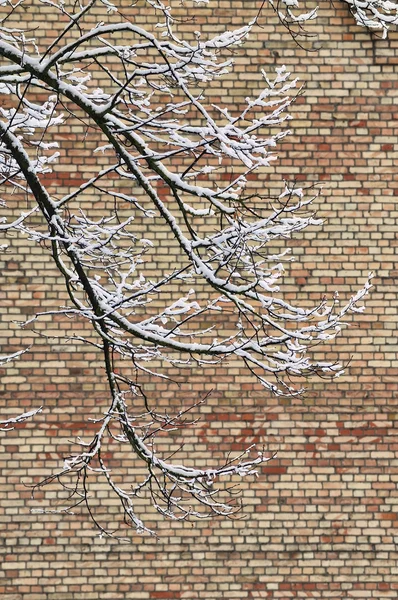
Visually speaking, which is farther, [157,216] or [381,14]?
[157,216]

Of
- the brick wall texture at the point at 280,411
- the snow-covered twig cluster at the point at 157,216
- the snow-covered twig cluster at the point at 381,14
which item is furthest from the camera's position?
the brick wall texture at the point at 280,411

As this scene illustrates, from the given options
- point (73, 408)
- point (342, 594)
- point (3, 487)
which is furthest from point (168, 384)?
point (342, 594)

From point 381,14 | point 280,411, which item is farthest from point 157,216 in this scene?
point 381,14

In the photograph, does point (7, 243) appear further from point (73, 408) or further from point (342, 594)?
point (342, 594)

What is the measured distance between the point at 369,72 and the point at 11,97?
271cm

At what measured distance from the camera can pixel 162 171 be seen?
14.5ft

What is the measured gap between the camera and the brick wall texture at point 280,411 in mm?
6562

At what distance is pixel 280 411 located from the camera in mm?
6652

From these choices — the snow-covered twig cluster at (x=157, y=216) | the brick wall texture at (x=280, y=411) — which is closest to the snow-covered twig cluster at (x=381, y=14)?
the brick wall texture at (x=280, y=411)

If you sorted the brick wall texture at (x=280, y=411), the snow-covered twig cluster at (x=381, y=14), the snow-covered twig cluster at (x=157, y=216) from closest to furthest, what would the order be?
1. the snow-covered twig cluster at (x=157, y=216)
2. the snow-covered twig cluster at (x=381, y=14)
3. the brick wall texture at (x=280, y=411)

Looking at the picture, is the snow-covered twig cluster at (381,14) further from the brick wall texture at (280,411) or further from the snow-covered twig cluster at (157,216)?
the snow-covered twig cluster at (157,216)

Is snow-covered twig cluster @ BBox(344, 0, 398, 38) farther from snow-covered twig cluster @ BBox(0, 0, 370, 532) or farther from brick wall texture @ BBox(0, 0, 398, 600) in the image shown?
snow-covered twig cluster @ BBox(0, 0, 370, 532)

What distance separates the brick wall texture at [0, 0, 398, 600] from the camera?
656 centimetres

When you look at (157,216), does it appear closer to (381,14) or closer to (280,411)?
(280,411)
